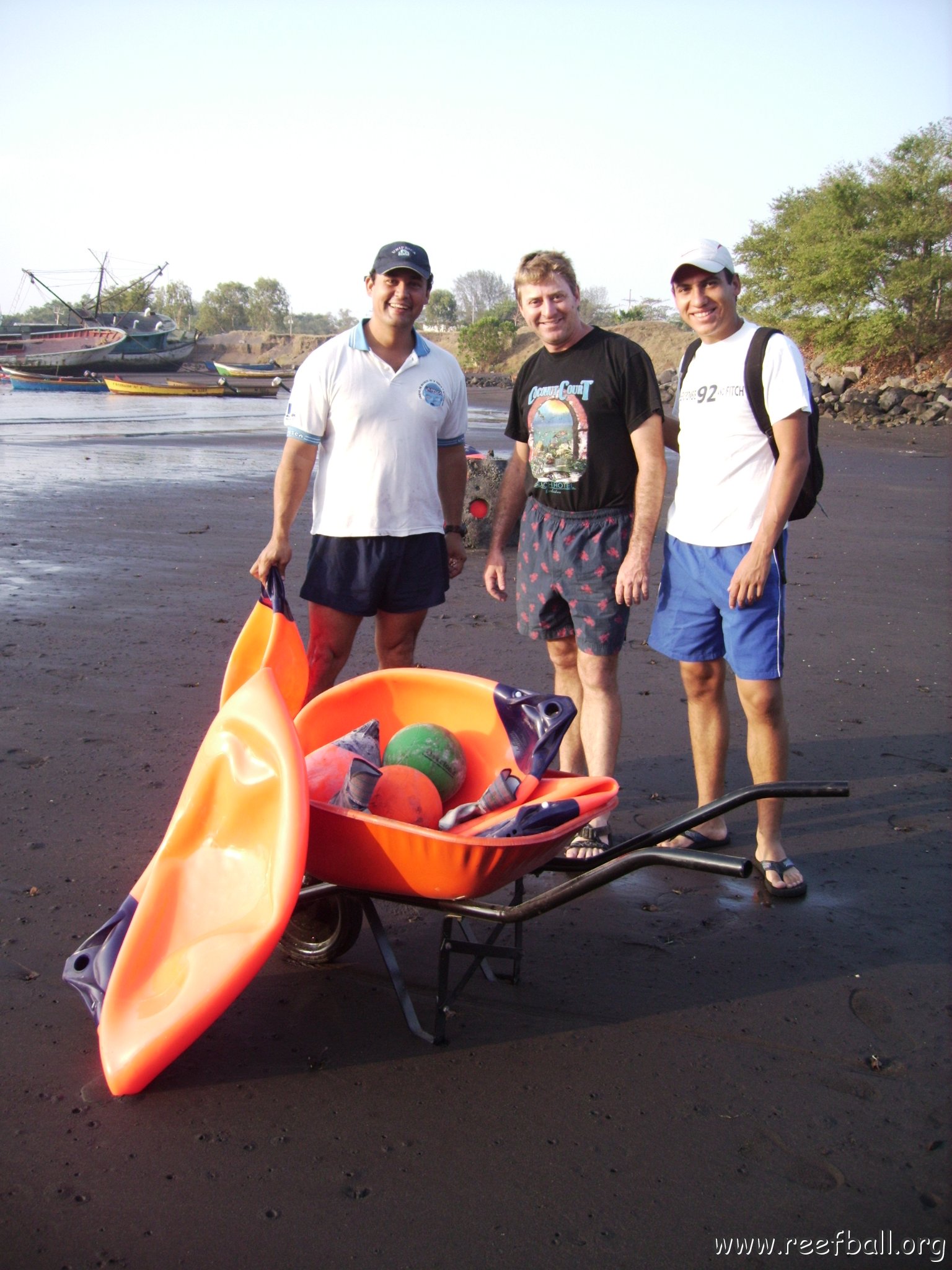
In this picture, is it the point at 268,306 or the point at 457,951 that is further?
the point at 268,306

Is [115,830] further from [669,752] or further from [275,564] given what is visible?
[669,752]

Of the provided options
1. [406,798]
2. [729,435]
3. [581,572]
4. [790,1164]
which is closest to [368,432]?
[581,572]

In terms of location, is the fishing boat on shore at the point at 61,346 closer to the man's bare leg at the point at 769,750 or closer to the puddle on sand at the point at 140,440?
the puddle on sand at the point at 140,440

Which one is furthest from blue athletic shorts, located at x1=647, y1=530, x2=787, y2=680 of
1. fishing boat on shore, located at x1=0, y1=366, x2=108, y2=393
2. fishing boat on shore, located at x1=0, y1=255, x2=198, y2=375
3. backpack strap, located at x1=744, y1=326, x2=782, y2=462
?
fishing boat on shore, located at x1=0, y1=255, x2=198, y2=375

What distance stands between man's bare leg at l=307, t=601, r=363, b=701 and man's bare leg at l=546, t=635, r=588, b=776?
0.83 metres

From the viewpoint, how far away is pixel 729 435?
358 cm

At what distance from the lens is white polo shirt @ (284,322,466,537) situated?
391 centimetres

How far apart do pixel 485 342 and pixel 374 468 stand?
3088 inches

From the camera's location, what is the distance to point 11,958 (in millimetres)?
3135

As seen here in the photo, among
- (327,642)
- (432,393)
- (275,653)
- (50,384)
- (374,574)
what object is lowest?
(327,642)

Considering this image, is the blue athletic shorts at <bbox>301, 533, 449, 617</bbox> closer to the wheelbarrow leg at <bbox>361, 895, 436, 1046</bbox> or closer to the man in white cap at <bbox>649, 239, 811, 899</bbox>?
the man in white cap at <bbox>649, 239, 811, 899</bbox>

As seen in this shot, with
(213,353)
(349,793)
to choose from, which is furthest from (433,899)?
(213,353)

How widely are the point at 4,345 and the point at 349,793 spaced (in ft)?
249
